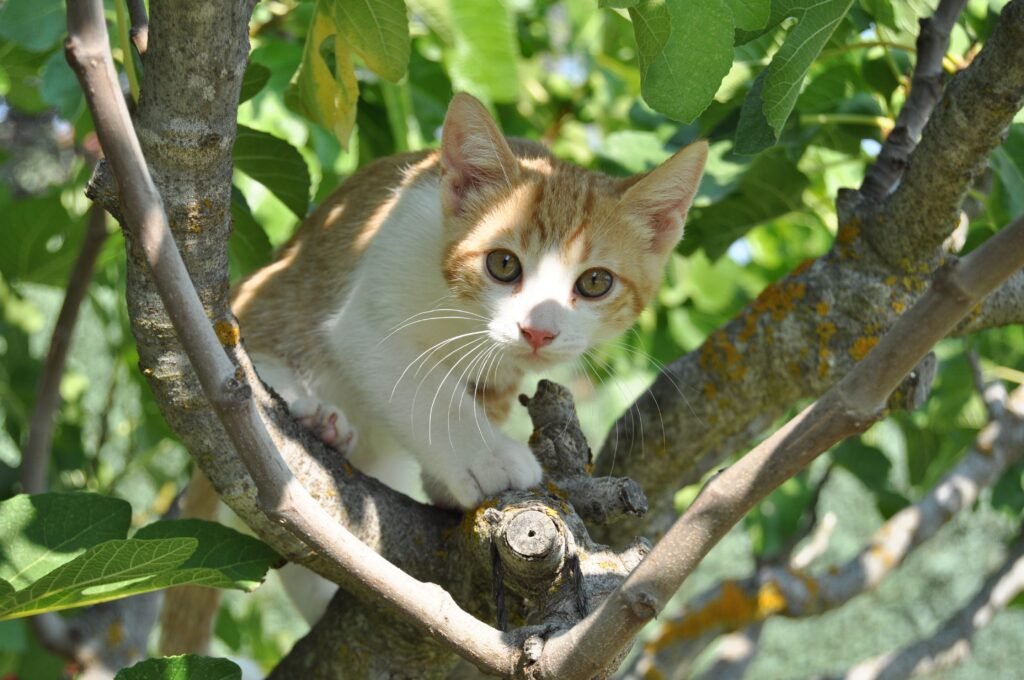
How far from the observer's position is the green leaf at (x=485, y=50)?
1.94 m

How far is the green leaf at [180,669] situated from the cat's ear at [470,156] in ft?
2.95

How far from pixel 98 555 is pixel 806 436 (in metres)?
0.77

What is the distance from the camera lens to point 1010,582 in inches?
97.2

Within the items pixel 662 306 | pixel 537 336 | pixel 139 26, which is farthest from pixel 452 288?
pixel 662 306

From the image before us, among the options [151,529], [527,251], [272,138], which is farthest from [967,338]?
[151,529]

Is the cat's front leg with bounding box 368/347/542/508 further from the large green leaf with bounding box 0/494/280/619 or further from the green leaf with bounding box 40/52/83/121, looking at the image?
the green leaf with bounding box 40/52/83/121

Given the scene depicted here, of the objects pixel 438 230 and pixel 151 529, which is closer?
pixel 151 529

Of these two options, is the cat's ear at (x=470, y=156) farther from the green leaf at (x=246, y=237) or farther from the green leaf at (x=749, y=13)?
the green leaf at (x=749, y=13)

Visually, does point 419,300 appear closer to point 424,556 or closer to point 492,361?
point 492,361

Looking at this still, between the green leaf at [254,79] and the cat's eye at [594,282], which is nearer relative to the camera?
the green leaf at [254,79]

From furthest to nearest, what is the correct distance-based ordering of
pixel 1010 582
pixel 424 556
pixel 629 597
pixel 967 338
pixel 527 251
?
pixel 1010 582
pixel 967 338
pixel 527 251
pixel 424 556
pixel 629 597

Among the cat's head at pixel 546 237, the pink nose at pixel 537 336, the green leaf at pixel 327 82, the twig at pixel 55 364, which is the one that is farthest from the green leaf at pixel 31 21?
the pink nose at pixel 537 336

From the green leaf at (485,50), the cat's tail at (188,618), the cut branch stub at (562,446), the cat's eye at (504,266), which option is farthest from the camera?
the cat's tail at (188,618)

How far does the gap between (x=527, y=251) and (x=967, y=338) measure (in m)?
1.05
